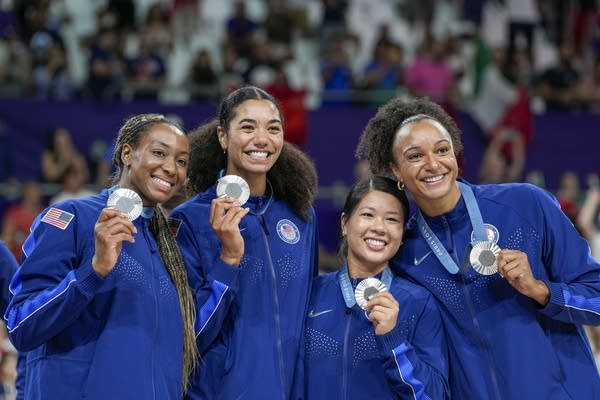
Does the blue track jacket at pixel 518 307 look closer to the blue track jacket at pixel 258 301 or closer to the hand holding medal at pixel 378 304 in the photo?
the hand holding medal at pixel 378 304

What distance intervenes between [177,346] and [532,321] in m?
1.47

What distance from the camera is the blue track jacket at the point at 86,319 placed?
13.7 ft

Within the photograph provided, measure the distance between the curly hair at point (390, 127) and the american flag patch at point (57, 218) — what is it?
1.48 metres

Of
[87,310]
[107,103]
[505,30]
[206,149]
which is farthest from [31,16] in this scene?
[87,310]

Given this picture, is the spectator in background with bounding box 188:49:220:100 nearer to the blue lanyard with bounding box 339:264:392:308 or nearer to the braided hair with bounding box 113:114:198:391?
the braided hair with bounding box 113:114:198:391

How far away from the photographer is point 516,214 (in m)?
4.66

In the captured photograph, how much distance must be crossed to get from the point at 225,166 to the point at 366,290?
109 cm

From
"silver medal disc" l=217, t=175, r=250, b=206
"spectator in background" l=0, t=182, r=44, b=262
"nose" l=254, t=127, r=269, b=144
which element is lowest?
"spectator in background" l=0, t=182, r=44, b=262

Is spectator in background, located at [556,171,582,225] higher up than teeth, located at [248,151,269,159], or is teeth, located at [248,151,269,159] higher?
teeth, located at [248,151,269,159]

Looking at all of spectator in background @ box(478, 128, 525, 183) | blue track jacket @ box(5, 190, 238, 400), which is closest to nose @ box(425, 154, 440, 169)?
blue track jacket @ box(5, 190, 238, 400)

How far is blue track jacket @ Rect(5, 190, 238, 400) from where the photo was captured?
4.18m

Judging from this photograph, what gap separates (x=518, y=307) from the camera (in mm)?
4578

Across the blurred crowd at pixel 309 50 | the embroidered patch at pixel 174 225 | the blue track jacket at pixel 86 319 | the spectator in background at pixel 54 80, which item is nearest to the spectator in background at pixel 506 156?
the blurred crowd at pixel 309 50

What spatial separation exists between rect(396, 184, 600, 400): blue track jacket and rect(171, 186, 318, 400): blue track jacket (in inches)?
21.5
